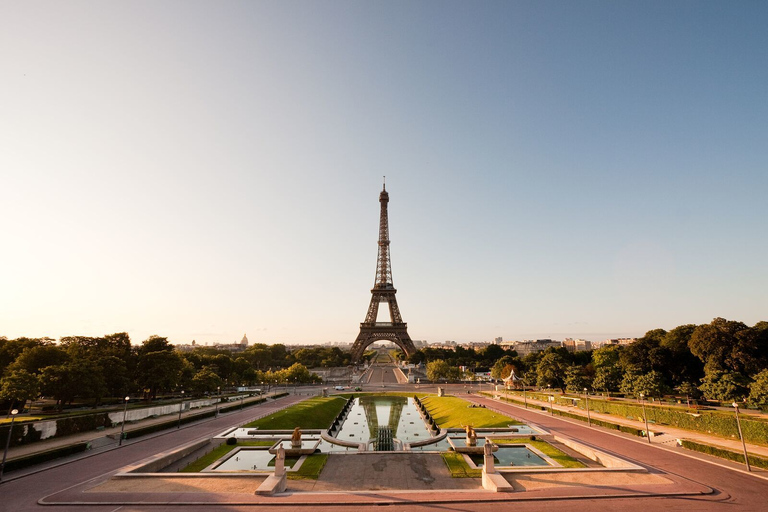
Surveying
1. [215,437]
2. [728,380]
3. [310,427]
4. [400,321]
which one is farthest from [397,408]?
[400,321]

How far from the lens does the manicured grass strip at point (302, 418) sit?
4337cm

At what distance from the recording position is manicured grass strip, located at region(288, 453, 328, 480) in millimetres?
25578

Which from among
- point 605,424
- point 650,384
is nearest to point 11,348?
point 605,424

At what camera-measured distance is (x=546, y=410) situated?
Answer: 178ft

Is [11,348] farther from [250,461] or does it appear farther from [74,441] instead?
[250,461]

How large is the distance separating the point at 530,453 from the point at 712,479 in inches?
462

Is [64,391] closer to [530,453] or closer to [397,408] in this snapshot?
[397,408]

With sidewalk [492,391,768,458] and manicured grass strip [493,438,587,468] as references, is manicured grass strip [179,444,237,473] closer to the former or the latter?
manicured grass strip [493,438,587,468]

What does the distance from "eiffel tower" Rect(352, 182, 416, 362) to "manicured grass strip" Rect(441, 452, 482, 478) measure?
86670mm

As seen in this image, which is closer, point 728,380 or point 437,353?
point 728,380

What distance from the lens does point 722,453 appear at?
93.2 ft

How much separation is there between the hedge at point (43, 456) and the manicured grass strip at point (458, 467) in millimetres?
29716

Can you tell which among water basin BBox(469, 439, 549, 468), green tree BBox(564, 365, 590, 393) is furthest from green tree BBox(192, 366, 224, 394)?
green tree BBox(564, 365, 590, 393)

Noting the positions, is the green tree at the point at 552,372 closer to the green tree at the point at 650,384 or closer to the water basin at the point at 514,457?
the green tree at the point at 650,384
